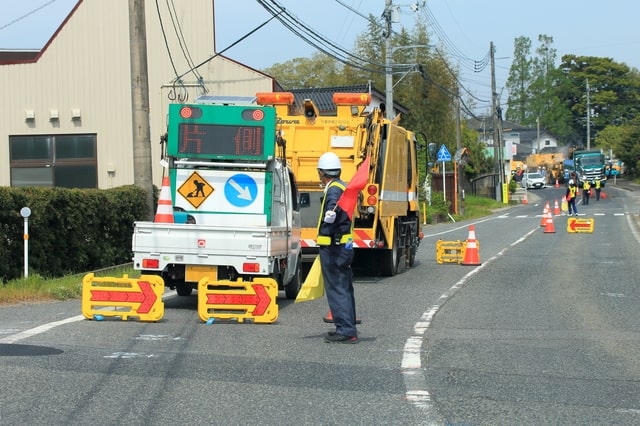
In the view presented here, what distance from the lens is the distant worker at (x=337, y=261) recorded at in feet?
30.9

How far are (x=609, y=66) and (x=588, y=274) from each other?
108m

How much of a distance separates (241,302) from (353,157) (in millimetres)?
6317

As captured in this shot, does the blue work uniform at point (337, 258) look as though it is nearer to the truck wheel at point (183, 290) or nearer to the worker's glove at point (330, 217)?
the worker's glove at point (330, 217)

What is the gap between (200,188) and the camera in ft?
42.5

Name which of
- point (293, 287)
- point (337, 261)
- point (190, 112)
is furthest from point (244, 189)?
point (337, 261)

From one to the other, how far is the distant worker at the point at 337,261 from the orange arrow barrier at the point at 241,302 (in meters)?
1.14

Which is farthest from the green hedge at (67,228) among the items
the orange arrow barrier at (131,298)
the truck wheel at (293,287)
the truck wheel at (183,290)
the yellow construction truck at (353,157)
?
the truck wheel at (293,287)

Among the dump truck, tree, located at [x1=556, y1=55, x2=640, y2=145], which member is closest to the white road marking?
the dump truck

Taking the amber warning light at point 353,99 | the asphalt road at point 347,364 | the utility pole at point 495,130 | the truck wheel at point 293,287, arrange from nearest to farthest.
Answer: the asphalt road at point 347,364
the truck wheel at point 293,287
the amber warning light at point 353,99
the utility pole at point 495,130

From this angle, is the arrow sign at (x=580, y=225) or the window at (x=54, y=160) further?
the window at (x=54, y=160)

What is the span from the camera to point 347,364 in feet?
27.0

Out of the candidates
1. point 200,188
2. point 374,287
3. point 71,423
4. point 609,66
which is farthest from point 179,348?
point 609,66

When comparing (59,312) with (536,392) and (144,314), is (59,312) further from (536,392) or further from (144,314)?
(536,392)

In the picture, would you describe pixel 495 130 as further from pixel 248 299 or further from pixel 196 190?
pixel 248 299
